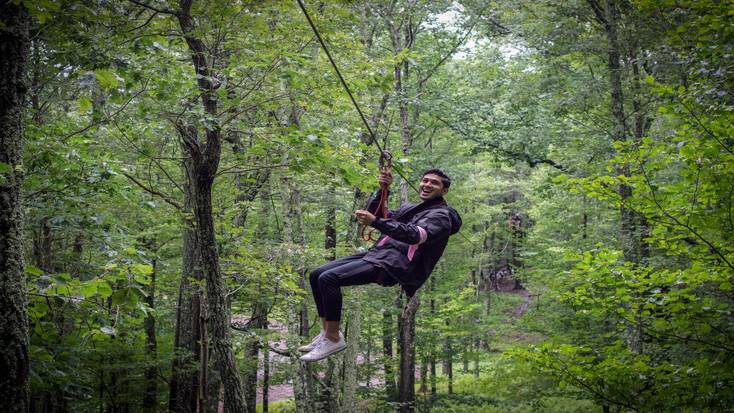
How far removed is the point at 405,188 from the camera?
44.7 ft

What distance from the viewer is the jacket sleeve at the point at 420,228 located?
13.3 feet

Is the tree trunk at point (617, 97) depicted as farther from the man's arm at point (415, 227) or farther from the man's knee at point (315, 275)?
the man's knee at point (315, 275)

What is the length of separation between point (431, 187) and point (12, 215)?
3.22 meters

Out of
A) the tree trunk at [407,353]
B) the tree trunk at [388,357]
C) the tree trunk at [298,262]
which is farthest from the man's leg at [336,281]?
the tree trunk at [388,357]

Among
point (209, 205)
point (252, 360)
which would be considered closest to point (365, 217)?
point (209, 205)

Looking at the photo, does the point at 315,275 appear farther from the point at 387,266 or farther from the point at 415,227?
the point at 415,227

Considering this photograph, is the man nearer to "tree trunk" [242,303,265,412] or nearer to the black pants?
the black pants

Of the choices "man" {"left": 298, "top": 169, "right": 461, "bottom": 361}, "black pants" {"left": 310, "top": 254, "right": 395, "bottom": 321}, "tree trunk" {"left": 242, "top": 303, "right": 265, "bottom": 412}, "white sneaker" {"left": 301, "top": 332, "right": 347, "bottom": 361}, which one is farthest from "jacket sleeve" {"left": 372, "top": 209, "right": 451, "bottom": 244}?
"tree trunk" {"left": 242, "top": 303, "right": 265, "bottom": 412}

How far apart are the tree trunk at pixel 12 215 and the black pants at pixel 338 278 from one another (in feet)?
6.98

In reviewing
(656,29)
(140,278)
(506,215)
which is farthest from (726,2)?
(506,215)

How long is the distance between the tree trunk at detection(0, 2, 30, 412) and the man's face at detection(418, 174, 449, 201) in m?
3.11

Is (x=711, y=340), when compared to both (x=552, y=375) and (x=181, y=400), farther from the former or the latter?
(x=181, y=400)

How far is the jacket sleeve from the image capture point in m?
4.05

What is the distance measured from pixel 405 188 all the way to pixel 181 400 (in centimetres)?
699
